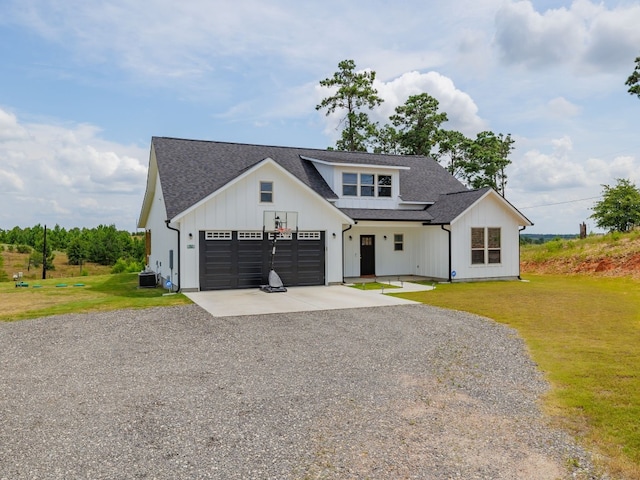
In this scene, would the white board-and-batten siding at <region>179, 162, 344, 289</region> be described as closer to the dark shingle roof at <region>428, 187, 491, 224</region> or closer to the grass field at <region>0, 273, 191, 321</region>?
the grass field at <region>0, 273, 191, 321</region>

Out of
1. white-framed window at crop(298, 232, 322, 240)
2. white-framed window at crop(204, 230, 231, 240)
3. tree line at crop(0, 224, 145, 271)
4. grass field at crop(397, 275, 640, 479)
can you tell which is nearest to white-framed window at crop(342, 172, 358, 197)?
white-framed window at crop(298, 232, 322, 240)

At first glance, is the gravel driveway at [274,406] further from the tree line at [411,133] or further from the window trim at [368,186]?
the tree line at [411,133]

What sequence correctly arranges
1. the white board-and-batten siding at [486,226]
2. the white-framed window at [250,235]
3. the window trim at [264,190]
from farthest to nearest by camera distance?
the white board-and-batten siding at [486,226] → the window trim at [264,190] → the white-framed window at [250,235]

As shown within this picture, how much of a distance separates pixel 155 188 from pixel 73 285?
18.9 ft

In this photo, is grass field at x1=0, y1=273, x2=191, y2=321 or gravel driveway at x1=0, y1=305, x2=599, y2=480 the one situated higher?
grass field at x1=0, y1=273, x2=191, y2=321

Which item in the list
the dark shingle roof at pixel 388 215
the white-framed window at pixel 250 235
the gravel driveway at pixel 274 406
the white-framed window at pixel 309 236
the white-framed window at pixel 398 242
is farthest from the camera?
the white-framed window at pixel 398 242

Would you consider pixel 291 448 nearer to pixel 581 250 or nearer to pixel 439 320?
pixel 439 320

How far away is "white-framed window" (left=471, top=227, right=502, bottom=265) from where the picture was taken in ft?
65.0

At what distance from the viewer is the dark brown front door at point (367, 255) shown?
2059cm

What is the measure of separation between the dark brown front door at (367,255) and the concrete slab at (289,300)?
12.8 ft

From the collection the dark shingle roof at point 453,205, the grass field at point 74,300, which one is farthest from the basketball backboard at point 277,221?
the dark shingle roof at point 453,205

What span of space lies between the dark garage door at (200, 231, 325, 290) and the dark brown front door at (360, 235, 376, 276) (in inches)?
139

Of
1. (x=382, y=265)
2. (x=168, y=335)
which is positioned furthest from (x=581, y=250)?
(x=168, y=335)

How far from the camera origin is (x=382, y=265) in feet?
69.1
